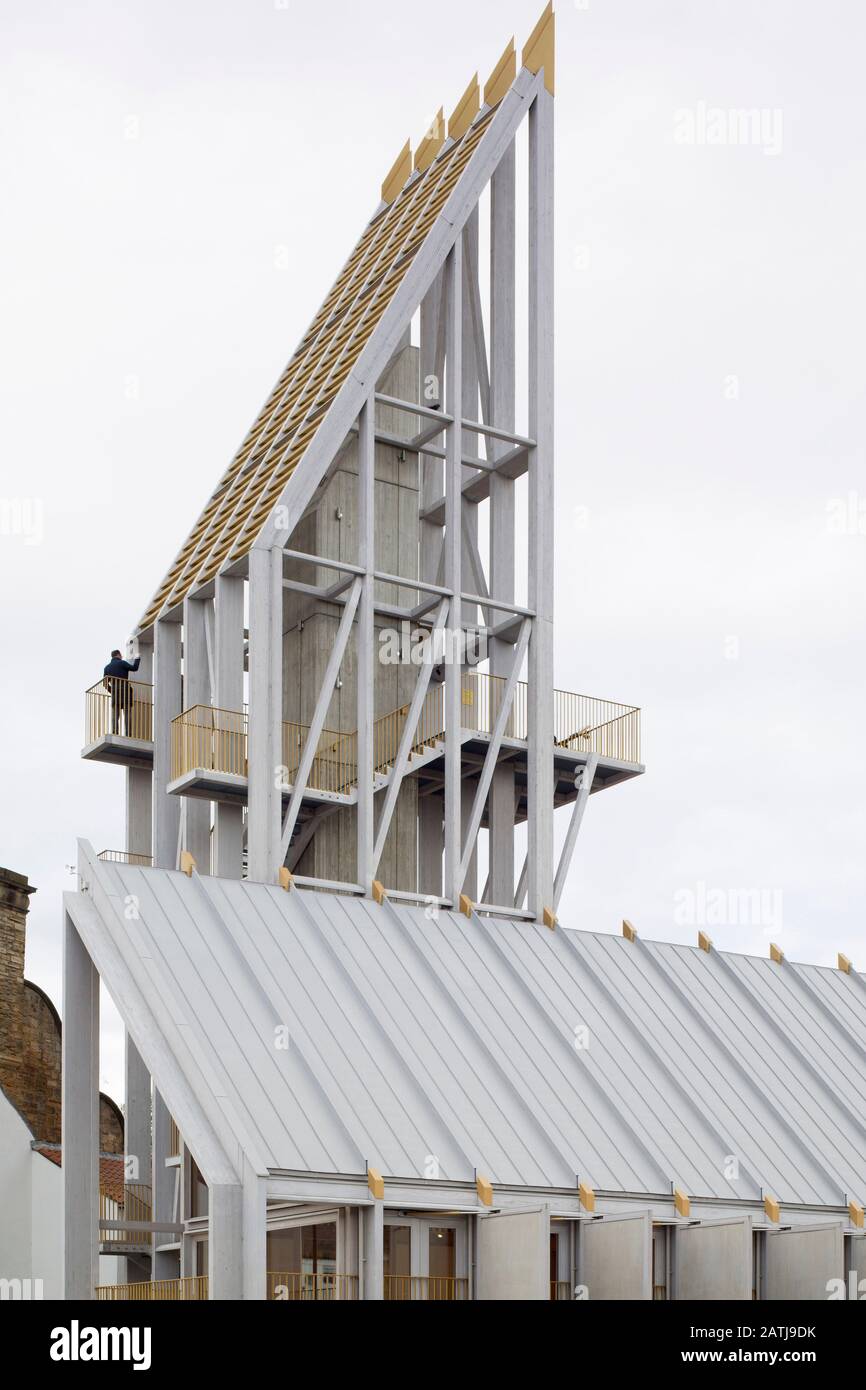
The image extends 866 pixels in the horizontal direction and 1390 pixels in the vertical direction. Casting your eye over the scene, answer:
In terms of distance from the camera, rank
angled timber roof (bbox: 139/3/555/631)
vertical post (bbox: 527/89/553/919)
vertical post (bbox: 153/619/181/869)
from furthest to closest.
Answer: vertical post (bbox: 527/89/553/919) → angled timber roof (bbox: 139/3/555/631) → vertical post (bbox: 153/619/181/869)

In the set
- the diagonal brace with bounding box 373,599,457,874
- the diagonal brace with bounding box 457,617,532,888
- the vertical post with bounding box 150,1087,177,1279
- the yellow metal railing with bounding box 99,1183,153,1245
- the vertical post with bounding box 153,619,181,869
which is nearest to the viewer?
the vertical post with bounding box 150,1087,177,1279

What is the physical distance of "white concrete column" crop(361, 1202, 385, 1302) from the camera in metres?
26.8

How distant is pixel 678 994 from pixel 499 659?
1004 cm

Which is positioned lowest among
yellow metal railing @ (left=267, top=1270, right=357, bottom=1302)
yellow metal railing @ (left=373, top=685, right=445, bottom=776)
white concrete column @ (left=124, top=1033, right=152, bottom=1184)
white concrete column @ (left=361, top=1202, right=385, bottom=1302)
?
yellow metal railing @ (left=267, top=1270, right=357, bottom=1302)

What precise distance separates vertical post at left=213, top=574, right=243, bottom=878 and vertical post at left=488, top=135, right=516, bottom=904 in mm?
5492

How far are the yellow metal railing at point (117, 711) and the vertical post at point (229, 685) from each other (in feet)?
11.0

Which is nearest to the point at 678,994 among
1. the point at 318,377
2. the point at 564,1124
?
the point at 564,1124

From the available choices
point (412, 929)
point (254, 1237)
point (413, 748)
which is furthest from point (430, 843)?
point (254, 1237)

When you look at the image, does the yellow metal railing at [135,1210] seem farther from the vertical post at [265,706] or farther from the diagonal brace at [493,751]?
the diagonal brace at [493,751]

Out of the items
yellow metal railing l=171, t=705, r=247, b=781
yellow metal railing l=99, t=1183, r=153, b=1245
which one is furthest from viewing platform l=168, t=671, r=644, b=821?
yellow metal railing l=99, t=1183, r=153, b=1245

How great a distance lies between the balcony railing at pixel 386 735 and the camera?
39531 millimetres

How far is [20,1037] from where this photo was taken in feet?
174

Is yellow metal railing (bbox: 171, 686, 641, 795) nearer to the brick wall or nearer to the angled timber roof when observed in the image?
the angled timber roof
